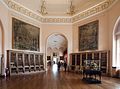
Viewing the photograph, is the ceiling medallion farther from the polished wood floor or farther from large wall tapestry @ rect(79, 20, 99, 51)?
the polished wood floor

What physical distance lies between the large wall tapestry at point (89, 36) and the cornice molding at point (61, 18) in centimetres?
118

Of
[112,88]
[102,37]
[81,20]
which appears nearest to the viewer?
[112,88]

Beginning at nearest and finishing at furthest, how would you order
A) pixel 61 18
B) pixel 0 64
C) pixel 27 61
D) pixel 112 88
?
pixel 112 88 → pixel 0 64 → pixel 27 61 → pixel 61 18

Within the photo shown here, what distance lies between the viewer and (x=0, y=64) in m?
13.3

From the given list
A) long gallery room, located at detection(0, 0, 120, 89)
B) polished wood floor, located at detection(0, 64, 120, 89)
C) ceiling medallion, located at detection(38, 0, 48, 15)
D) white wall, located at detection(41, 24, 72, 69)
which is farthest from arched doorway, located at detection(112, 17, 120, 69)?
ceiling medallion, located at detection(38, 0, 48, 15)

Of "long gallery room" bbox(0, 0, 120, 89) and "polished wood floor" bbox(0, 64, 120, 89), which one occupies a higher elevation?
"long gallery room" bbox(0, 0, 120, 89)

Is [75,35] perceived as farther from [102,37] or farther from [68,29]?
[102,37]

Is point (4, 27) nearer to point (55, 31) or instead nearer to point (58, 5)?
point (58, 5)

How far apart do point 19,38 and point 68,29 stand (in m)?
6.61

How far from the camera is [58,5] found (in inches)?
763

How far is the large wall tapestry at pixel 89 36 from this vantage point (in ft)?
56.1

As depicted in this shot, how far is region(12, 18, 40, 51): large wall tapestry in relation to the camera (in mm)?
15867

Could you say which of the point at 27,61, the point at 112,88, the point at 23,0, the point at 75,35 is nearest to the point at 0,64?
the point at 27,61

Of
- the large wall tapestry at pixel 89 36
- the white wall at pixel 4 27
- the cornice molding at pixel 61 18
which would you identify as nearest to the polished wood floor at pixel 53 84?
the white wall at pixel 4 27
